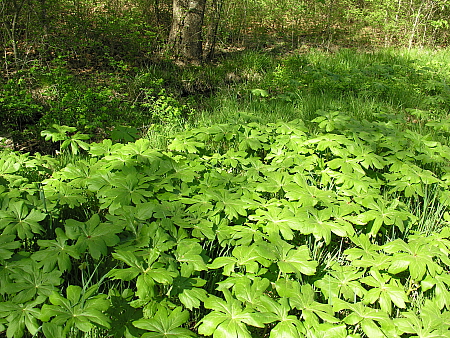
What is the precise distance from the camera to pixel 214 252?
2072 mm

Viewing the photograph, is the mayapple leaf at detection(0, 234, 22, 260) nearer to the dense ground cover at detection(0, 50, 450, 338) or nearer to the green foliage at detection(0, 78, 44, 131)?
the dense ground cover at detection(0, 50, 450, 338)

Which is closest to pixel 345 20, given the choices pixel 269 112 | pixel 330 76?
pixel 330 76

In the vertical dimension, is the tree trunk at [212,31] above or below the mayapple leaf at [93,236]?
above

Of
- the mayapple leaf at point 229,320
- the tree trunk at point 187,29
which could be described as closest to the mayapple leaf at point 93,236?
the mayapple leaf at point 229,320

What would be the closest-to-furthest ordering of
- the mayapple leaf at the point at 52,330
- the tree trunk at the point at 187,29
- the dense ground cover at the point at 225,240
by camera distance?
the mayapple leaf at the point at 52,330 < the dense ground cover at the point at 225,240 < the tree trunk at the point at 187,29

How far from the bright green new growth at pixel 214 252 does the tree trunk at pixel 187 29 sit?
425 centimetres

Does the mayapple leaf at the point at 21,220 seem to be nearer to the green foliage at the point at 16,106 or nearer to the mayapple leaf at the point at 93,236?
the mayapple leaf at the point at 93,236

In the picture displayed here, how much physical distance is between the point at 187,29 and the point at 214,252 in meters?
5.41

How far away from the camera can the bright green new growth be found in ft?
4.46

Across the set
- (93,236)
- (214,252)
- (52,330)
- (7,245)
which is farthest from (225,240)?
(7,245)

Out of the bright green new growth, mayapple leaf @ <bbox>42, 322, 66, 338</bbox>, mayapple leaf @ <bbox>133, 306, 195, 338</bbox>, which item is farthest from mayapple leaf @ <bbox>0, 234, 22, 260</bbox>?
mayapple leaf @ <bbox>133, 306, 195, 338</bbox>

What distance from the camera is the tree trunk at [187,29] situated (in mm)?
6176

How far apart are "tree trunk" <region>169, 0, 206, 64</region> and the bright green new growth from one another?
425 cm

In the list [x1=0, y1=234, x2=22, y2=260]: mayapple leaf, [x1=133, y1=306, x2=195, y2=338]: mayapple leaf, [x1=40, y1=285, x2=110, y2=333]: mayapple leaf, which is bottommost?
[x1=133, y1=306, x2=195, y2=338]: mayapple leaf
